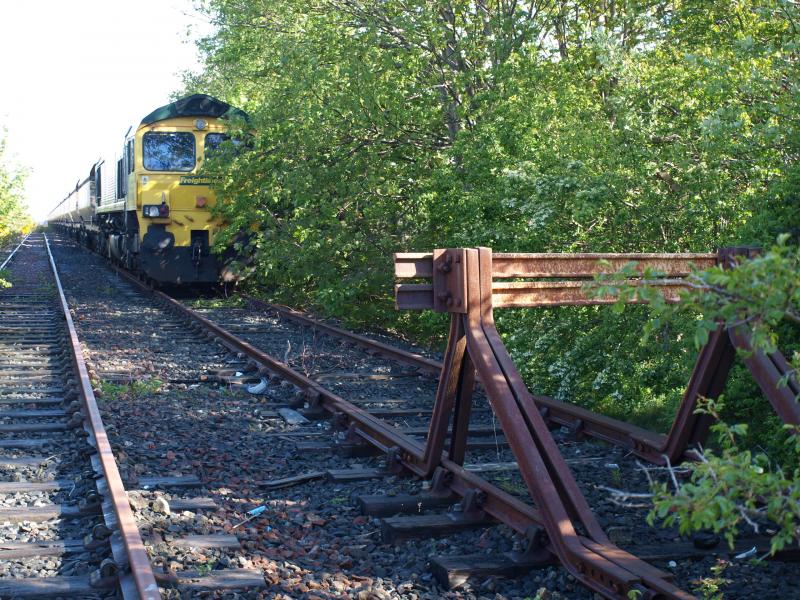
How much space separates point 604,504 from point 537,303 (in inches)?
46.0

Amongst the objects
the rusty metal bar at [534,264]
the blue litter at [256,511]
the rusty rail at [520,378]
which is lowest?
the blue litter at [256,511]

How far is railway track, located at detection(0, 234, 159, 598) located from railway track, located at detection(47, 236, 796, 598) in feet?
0.64

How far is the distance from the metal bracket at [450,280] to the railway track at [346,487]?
37.3 inches

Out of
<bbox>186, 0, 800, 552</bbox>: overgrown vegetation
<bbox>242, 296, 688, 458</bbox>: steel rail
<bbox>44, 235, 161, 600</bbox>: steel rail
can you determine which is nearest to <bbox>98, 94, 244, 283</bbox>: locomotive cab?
<bbox>186, 0, 800, 552</bbox>: overgrown vegetation

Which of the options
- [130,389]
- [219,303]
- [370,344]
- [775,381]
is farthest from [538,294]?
[219,303]

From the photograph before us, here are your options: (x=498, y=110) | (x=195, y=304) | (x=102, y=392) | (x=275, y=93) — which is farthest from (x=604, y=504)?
(x=195, y=304)

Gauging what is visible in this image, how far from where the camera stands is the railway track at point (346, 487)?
4109 millimetres

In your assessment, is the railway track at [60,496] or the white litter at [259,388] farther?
the white litter at [259,388]

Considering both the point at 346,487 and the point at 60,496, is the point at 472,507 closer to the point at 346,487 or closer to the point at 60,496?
the point at 346,487

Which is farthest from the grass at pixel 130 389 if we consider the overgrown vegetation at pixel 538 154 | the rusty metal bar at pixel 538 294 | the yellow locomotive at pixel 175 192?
the yellow locomotive at pixel 175 192

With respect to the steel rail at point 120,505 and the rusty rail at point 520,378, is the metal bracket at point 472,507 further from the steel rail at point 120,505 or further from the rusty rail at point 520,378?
the steel rail at point 120,505

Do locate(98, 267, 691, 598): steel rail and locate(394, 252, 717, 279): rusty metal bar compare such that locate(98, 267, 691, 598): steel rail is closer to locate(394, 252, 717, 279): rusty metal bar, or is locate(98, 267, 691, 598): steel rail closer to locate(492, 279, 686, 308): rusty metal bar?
locate(492, 279, 686, 308): rusty metal bar

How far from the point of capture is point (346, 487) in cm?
550

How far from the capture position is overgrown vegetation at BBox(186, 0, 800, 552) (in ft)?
23.9
